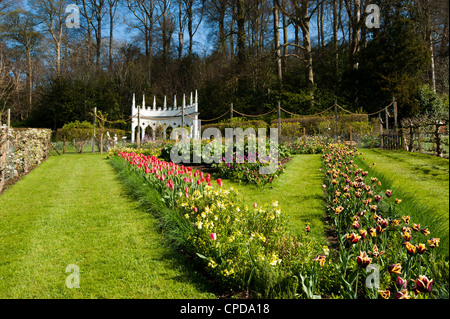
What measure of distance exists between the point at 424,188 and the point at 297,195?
75.1 inches

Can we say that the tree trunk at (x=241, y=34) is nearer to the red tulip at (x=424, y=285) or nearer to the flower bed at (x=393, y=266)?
the flower bed at (x=393, y=266)

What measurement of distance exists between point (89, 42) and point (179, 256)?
26342 mm

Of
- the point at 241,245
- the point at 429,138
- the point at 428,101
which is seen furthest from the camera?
the point at 428,101

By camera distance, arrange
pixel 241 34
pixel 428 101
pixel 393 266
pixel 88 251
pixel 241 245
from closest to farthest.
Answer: pixel 393 266, pixel 241 245, pixel 88 251, pixel 428 101, pixel 241 34

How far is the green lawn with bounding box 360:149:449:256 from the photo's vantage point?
2395 millimetres

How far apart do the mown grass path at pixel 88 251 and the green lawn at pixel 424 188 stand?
199 cm

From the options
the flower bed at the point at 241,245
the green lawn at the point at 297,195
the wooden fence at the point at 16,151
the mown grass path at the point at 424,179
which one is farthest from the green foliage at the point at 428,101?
the wooden fence at the point at 16,151

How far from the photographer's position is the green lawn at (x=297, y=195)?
139 inches

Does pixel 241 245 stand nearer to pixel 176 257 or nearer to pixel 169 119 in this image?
pixel 176 257

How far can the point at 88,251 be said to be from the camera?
9.66 feet

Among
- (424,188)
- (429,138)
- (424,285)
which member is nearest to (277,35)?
(429,138)

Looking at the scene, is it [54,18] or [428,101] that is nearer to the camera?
[428,101]

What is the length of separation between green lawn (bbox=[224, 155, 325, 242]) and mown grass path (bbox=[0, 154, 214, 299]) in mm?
1467

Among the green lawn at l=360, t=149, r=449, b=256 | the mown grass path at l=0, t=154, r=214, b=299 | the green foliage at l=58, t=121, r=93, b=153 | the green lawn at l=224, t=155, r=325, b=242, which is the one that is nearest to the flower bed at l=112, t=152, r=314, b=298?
the mown grass path at l=0, t=154, r=214, b=299
